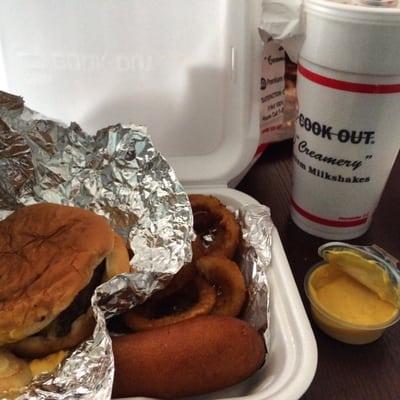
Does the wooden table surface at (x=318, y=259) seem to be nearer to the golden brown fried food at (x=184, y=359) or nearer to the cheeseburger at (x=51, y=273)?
the golden brown fried food at (x=184, y=359)

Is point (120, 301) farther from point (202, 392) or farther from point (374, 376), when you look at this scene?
point (374, 376)

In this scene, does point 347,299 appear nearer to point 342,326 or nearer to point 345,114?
point 342,326

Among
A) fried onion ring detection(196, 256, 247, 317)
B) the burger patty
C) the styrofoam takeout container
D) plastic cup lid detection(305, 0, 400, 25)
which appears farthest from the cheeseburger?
plastic cup lid detection(305, 0, 400, 25)

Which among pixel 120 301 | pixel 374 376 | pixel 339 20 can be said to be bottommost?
pixel 374 376

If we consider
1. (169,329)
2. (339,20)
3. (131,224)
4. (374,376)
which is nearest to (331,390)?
(374,376)

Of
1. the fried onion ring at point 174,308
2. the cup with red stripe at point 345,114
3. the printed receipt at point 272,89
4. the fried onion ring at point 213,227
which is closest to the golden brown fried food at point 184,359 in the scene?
the fried onion ring at point 174,308

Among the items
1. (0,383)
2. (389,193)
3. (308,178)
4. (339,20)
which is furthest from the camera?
(389,193)

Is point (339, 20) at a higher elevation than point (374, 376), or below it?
higher
